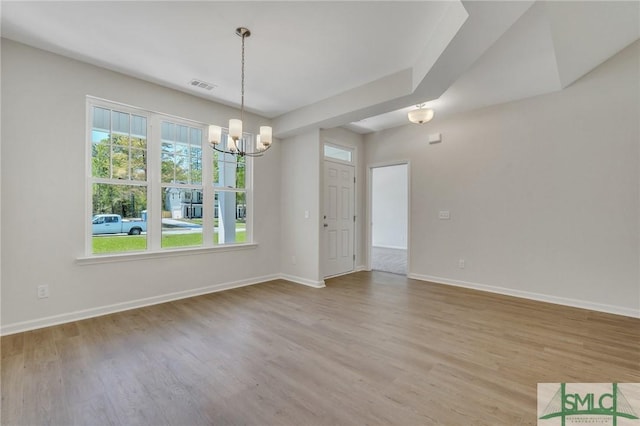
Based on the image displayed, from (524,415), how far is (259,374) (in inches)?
69.1

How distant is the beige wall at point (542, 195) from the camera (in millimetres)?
3350

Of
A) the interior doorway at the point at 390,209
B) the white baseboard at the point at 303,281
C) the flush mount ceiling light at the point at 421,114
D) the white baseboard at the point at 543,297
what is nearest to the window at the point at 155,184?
the white baseboard at the point at 303,281

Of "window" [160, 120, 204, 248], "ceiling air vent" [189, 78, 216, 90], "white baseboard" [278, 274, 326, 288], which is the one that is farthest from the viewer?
"white baseboard" [278, 274, 326, 288]

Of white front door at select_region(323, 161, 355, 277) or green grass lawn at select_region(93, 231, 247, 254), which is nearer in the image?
green grass lawn at select_region(93, 231, 247, 254)

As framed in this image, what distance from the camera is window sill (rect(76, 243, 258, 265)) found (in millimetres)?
3241

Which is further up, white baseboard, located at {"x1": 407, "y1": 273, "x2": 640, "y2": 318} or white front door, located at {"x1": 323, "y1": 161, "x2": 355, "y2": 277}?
white front door, located at {"x1": 323, "y1": 161, "x2": 355, "y2": 277}

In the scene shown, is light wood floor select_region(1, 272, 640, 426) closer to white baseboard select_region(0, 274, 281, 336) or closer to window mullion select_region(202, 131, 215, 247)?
white baseboard select_region(0, 274, 281, 336)

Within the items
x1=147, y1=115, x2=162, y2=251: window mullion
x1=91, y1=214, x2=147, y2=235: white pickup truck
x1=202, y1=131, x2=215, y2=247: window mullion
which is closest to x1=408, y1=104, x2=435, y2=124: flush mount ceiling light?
x1=202, y1=131, x2=215, y2=247: window mullion

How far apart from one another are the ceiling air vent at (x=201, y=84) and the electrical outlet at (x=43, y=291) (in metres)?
2.86

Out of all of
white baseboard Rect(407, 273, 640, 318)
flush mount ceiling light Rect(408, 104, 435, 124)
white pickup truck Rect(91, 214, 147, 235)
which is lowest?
white baseboard Rect(407, 273, 640, 318)

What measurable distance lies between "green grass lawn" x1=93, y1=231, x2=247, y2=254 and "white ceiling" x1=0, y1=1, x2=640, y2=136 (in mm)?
2044

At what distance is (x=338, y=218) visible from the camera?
5.48 m

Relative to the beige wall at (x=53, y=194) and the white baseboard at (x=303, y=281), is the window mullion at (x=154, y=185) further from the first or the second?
the white baseboard at (x=303, y=281)

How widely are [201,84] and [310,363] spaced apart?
360cm
